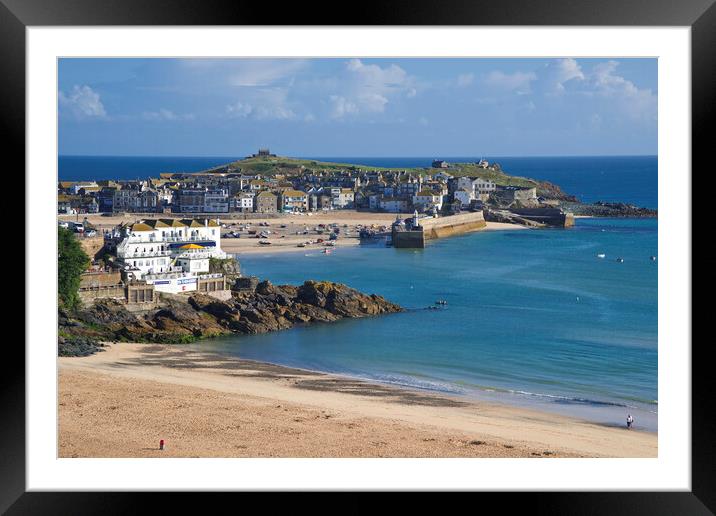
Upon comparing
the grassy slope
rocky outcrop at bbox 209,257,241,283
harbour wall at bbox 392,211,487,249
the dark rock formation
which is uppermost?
the grassy slope

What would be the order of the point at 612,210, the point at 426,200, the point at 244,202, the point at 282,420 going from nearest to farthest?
the point at 282,420 < the point at 244,202 < the point at 426,200 < the point at 612,210

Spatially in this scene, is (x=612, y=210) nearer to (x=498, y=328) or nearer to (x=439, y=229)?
(x=439, y=229)

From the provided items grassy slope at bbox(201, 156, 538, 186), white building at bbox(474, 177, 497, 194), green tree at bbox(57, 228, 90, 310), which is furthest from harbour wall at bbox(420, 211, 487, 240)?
green tree at bbox(57, 228, 90, 310)

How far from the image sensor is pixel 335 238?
16.2 meters

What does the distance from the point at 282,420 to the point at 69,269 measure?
3.97 meters

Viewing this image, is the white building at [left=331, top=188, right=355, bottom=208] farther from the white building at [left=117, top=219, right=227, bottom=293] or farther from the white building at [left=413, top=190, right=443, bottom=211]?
the white building at [left=117, top=219, right=227, bottom=293]

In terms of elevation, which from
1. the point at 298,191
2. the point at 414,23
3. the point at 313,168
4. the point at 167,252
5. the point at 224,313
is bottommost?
the point at 224,313

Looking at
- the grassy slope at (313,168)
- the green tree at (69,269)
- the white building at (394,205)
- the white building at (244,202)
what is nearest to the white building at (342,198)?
the white building at (394,205)

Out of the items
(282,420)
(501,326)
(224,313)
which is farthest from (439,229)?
(282,420)

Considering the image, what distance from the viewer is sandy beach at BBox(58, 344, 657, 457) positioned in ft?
17.0

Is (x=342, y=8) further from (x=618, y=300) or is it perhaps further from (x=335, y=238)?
(x=335, y=238)

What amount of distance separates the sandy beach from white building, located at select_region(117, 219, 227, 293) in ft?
8.26

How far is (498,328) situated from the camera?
32.6 feet
